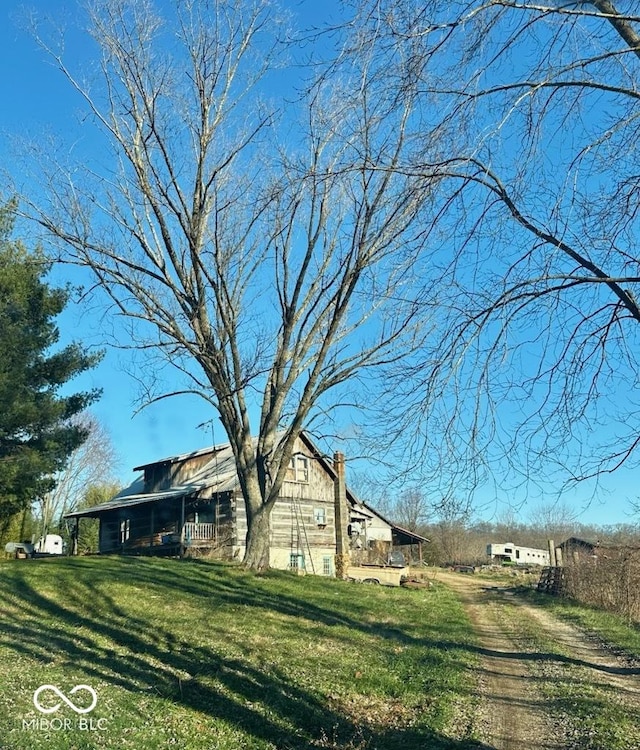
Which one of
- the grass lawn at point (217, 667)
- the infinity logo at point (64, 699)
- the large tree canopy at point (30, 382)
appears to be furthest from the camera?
the large tree canopy at point (30, 382)

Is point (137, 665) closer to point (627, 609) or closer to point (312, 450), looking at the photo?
point (627, 609)

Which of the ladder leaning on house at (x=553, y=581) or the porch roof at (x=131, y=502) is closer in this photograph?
the ladder leaning on house at (x=553, y=581)

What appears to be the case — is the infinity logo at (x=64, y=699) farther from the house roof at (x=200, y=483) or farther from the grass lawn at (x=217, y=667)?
the house roof at (x=200, y=483)

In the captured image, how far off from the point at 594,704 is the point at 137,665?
5.48 meters

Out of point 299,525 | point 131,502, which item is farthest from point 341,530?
point 131,502

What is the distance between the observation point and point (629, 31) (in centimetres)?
647

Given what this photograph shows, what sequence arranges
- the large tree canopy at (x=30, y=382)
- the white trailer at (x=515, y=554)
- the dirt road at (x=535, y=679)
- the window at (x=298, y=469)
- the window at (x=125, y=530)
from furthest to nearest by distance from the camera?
1. the white trailer at (x=515, y=554)
2. the window at (x=125, y=530)
3. the window at (x=298, y=469)
4. the large tree canopy at (x=30, y=382)
5. the dirt road at (x=535, y=679)

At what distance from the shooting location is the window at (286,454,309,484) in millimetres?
38125

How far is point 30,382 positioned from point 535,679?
69.3 ft

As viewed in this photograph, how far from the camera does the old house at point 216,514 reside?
34.7 meters

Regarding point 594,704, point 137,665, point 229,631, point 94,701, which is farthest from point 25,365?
point 594,704

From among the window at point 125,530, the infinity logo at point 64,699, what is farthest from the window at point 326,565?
the infinity logo at point 64,699

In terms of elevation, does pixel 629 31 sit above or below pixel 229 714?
above

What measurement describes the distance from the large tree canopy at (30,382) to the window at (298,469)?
1301 centimetres
